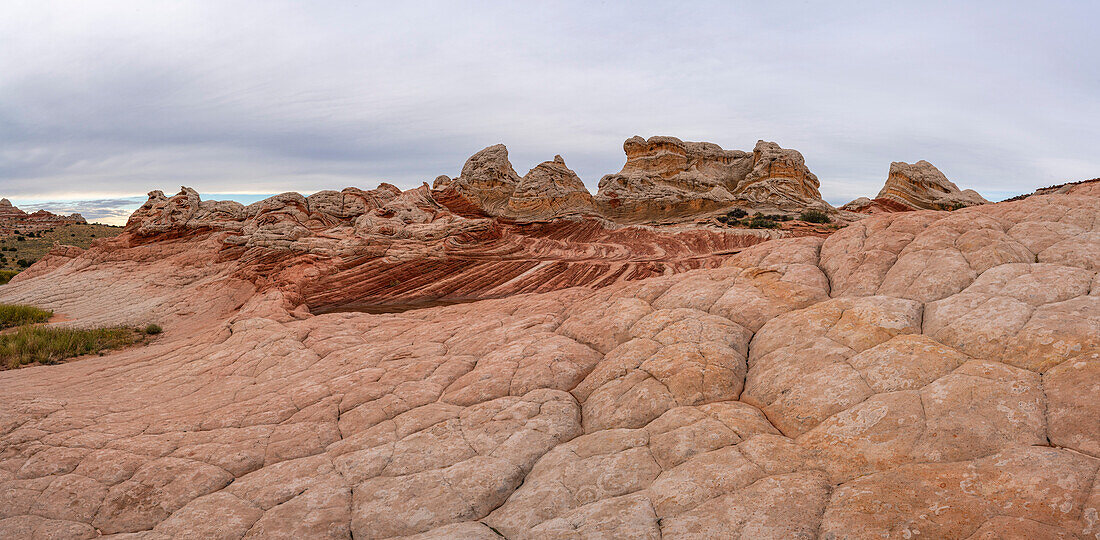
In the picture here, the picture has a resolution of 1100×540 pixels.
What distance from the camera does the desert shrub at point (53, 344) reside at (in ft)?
45.2

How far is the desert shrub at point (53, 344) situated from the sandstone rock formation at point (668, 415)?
9.31ft

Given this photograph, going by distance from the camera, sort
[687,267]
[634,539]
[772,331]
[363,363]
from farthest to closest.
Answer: [687,267] → [363,363] → [772,331] → [634,539]

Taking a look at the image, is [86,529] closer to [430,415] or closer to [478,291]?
[430,415]

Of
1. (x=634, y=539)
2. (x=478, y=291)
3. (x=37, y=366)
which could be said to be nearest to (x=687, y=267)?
(x=478, y=291)

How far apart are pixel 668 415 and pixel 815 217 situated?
130 ft

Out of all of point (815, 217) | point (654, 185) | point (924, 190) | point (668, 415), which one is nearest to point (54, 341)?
point (668, 415)


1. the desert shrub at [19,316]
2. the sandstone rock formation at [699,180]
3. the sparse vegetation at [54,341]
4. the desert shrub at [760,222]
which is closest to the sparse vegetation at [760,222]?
the desert shrub at [760,222]

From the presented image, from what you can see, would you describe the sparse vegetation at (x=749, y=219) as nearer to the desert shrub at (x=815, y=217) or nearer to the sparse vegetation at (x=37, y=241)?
the desert shrub at (x=815, y=217)

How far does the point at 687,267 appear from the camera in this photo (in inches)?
1009

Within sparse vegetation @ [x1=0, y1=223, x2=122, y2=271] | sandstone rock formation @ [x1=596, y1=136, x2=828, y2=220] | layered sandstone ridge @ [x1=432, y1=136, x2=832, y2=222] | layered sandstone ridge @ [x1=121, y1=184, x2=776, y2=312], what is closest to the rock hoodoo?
layered sandstone ridge @ [x1=121, y1=184, x2=776, y2=312]

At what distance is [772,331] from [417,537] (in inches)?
216

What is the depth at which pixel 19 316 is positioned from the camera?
20.2 metres

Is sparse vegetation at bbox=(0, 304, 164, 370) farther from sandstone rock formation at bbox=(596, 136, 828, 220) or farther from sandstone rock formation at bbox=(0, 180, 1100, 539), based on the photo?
sandstone rock formation at bbox=(596, 136, 828, 220)

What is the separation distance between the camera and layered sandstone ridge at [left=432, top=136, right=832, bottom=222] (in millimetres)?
46719
